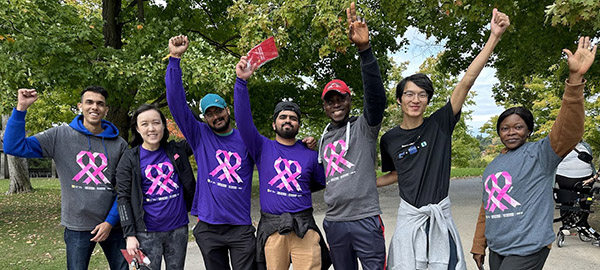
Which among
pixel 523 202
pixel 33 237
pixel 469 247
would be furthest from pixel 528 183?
pixel 33 237

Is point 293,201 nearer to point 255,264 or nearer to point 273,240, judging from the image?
point 273,240

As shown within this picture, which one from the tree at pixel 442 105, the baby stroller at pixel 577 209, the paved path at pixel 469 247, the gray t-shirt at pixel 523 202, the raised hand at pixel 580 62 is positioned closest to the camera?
the raised hand at pixel 580 62

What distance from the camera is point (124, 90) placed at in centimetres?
936

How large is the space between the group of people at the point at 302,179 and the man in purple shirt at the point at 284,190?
10mm

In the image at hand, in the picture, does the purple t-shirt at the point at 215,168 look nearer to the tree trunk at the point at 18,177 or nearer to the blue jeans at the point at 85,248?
the blue jeans at the point at 85,248

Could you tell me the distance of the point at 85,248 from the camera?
347 centimetres

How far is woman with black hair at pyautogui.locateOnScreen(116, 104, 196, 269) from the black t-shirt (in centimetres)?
175

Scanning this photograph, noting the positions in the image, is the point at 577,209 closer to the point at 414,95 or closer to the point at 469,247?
the point at 469,247

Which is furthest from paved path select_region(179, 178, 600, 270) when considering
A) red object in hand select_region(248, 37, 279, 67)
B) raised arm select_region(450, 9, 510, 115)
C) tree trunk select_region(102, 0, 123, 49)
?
tree trunk select_region(102, 0, 123, 49)

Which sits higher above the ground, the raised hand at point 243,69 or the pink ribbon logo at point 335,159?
the raised hand at point 243,69

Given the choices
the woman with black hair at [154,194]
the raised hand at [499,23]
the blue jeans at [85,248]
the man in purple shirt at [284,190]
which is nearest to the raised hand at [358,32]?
the man in purple shirt at [284,190]

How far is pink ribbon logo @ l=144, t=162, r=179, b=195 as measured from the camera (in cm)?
339

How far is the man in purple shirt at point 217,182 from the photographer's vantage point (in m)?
3.37

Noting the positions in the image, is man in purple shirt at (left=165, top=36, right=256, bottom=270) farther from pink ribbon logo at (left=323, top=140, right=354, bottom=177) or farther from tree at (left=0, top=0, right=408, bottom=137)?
tree at (left=0, top=0, right=408, bottom=137)
